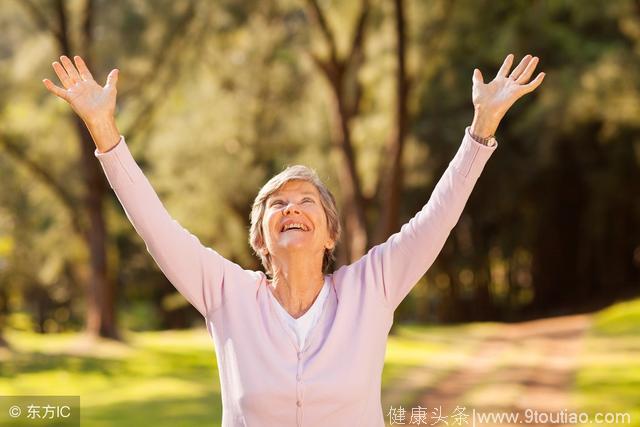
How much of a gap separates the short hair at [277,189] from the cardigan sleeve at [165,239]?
21cm

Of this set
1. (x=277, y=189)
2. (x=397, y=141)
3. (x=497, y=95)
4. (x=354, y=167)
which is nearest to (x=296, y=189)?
(x=277, y=189)

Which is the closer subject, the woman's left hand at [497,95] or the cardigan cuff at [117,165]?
the cardigan cuff at [117,165]

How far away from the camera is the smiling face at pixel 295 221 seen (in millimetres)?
2559

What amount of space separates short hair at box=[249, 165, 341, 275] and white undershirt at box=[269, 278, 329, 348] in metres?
0.17

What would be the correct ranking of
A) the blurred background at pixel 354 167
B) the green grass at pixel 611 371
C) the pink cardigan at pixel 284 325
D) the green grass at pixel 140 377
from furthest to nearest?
the blurred background at pixel 354 167 < the green grass at pixel 140 377 < the green grass at pixel 611 371 < the pink cardigan at pixel 284 325

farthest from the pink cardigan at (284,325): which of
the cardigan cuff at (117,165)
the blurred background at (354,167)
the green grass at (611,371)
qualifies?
the blurred background at (354,167)

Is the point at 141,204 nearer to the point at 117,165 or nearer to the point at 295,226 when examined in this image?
the point at 117,165

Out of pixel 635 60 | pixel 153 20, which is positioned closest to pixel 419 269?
pixel 635 60

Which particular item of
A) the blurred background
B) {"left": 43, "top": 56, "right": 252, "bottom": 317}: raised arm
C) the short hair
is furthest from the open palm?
the blurred background

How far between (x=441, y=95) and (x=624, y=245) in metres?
10.3

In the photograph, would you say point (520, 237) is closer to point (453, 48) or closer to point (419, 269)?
point (453, 48)

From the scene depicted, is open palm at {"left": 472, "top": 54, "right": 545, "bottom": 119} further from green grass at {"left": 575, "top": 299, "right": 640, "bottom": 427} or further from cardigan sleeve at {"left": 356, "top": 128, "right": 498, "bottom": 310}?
green grass at {"left": 575, "top": 299, "right": 640, "bottom": 427}

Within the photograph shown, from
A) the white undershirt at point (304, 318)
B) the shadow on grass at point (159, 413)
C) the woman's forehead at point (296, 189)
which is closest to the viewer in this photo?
the white undershirt at point (304, 318)

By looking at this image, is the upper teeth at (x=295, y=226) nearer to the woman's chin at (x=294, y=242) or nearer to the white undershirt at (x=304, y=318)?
the woman's chin at (x=294, y=242)
